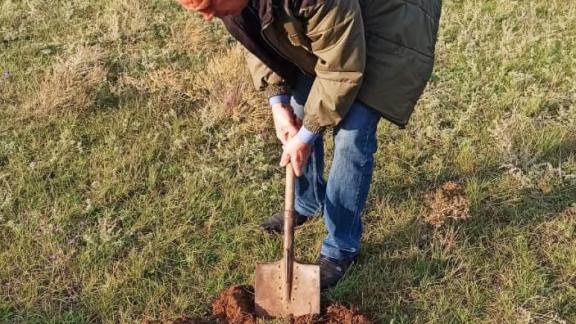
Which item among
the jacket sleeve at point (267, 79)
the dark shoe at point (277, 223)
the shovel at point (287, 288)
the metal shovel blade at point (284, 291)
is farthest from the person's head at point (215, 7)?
the dark shoe at point (277, 223)

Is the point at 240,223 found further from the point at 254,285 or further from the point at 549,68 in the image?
the point at 549,68

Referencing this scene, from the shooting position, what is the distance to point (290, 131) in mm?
3010

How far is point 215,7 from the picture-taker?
7.22 feet

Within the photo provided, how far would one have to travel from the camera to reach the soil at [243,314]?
9.95 ft

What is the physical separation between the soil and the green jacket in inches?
35.6

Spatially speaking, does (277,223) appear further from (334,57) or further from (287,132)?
(334,57)

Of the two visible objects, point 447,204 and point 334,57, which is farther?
point 447,204

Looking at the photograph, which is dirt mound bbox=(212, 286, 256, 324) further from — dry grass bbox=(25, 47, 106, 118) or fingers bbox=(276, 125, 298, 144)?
dry grass bbox=(25, 47, 106, 118)

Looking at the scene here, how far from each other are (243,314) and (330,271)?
1.73 ft

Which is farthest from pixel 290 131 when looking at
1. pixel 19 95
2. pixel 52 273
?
pixel 19 95

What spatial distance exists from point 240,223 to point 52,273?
3.41 ft

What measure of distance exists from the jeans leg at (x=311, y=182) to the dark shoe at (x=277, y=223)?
0.04 metres

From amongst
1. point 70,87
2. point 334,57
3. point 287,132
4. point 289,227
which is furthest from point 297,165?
point 70,87

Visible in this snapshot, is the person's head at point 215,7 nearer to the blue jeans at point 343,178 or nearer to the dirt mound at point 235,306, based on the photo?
the blue jeans at point 343,178
